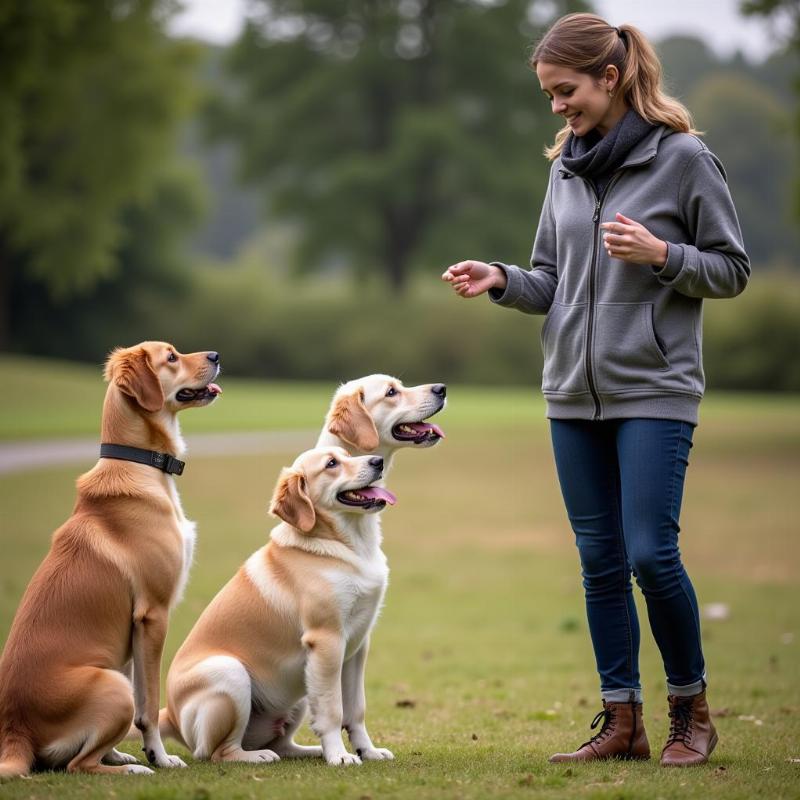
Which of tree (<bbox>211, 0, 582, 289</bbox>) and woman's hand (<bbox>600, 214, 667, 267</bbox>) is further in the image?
tree (<bbox>211, 0, 582, 289</bbox>)

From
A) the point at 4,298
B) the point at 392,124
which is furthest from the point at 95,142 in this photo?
the point at 392,124

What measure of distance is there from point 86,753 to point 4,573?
7804 mm

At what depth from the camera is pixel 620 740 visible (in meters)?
4.92

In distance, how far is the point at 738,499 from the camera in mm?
17688

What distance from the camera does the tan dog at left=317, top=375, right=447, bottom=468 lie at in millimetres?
5414

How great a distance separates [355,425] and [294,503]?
0.55 m

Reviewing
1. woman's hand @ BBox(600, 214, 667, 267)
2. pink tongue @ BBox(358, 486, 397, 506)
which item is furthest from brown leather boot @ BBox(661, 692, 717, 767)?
woman's hand @ BBox(600, 214, 667, 267)

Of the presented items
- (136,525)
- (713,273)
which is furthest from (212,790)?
(713,273)

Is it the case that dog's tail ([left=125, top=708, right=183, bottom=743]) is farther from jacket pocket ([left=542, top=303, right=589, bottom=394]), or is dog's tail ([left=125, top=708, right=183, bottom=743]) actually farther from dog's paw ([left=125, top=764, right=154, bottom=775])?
jacket pocket ([left=542, top=303, right=589, bottom=394])

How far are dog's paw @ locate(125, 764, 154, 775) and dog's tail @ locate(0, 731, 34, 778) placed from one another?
1.22 feet

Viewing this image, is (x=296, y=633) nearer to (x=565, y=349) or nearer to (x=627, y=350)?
(x=565, y=349)

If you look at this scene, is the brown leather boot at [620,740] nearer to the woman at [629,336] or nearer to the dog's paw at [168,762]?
the woman at [629,336]

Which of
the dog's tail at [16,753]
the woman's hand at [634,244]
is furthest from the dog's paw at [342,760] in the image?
the woman's hand at [634,244]

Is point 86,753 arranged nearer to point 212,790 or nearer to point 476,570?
point 212,790
